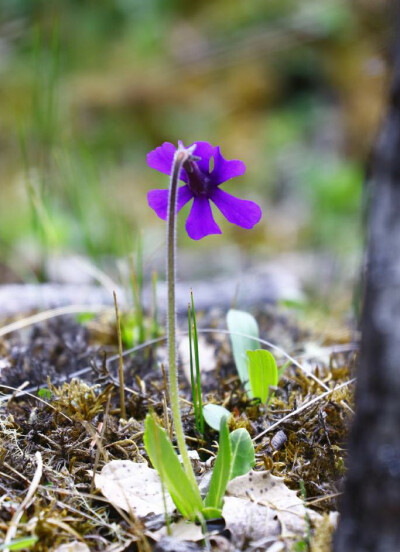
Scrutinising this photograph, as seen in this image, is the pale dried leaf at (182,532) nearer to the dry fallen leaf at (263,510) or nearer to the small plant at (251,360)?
the dry fallen leaf at (263,510)

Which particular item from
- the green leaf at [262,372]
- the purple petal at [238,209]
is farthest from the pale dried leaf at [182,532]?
the purple petal at [238,209]

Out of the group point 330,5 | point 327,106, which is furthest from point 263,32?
point 327,106

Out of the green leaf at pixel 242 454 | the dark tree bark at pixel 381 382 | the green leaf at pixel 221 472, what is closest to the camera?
the dark tree bark at pixel 381 382

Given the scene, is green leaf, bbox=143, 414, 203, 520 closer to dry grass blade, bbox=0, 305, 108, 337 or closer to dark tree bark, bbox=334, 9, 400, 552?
dark tree bark, bbox=334, 9, 400, 552

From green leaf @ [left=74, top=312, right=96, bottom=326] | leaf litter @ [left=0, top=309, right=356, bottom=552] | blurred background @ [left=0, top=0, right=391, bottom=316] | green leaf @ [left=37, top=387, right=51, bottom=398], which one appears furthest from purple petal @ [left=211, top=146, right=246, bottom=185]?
blurred background @ [left=0, top=0, right=391, bottom=316]

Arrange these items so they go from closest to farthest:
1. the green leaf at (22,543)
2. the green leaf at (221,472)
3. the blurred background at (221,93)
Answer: the green leaf at (22,543) → the green leaf at (221,472) → the blurred background at (221,93)

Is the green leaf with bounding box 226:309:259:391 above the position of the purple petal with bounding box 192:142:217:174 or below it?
below
